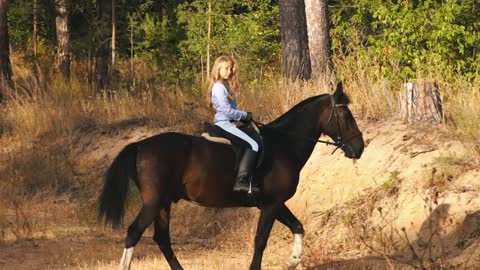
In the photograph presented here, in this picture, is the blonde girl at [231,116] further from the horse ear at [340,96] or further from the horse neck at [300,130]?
the horse ear at [340,96]

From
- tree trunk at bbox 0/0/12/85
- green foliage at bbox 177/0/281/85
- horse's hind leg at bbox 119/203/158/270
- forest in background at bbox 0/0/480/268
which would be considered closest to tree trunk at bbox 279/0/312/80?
forest in background at bbox 0/0/480/268

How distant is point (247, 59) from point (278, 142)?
16964mm

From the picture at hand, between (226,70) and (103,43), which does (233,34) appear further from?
(226,70)

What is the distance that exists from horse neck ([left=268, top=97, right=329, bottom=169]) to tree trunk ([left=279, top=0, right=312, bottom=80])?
9.79 metres

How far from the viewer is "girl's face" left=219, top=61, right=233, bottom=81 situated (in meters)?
11.6

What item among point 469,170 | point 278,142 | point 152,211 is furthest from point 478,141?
point 152,211

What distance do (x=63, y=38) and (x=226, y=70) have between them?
2210cm

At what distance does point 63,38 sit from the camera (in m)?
32.8

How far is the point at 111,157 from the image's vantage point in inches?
785

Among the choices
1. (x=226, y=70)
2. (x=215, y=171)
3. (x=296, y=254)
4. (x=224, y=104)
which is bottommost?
(x=296, y=254)

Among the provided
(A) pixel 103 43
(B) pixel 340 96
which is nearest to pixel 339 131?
(B) pixel 340 96

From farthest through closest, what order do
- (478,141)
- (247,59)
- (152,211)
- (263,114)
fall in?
1. (247,59)
2. (263,114)
3. (478,141)
4. (152,211)

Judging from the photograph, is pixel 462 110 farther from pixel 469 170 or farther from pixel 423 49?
pixel 423 49

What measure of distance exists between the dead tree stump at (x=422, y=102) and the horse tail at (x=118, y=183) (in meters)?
5.53
